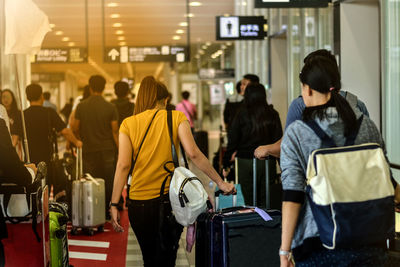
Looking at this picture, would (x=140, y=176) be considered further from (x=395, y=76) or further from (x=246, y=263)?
(x=395, y=76)

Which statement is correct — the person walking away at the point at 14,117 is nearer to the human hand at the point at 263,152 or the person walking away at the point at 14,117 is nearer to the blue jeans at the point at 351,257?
the human hand at the point at 263,152

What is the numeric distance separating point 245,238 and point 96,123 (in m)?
5.50

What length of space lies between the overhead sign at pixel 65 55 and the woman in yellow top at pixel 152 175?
17.0 m

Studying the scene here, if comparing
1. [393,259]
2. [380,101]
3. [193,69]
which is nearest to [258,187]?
[380,101]

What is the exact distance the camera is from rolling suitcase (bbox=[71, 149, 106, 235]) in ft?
27.1

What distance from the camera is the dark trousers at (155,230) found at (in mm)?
4082

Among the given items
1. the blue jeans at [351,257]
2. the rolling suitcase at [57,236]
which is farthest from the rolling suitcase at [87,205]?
the blue jeans at [351,257]

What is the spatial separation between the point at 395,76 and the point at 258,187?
1.79 m

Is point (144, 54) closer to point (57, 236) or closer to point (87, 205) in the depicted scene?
point (87, 205)

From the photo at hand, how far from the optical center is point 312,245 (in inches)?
107

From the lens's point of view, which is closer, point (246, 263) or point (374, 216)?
point (374, 216)

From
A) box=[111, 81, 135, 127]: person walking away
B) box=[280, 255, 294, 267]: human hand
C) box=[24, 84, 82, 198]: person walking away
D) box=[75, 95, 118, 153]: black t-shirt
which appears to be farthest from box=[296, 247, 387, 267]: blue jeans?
box=[111, 81, 135, 127]: person walking away

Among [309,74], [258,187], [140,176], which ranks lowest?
[258,187]

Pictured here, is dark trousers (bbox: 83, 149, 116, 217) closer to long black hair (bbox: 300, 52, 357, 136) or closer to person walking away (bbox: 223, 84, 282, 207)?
person walking away (bbox: 223, 84, 282, 207)
